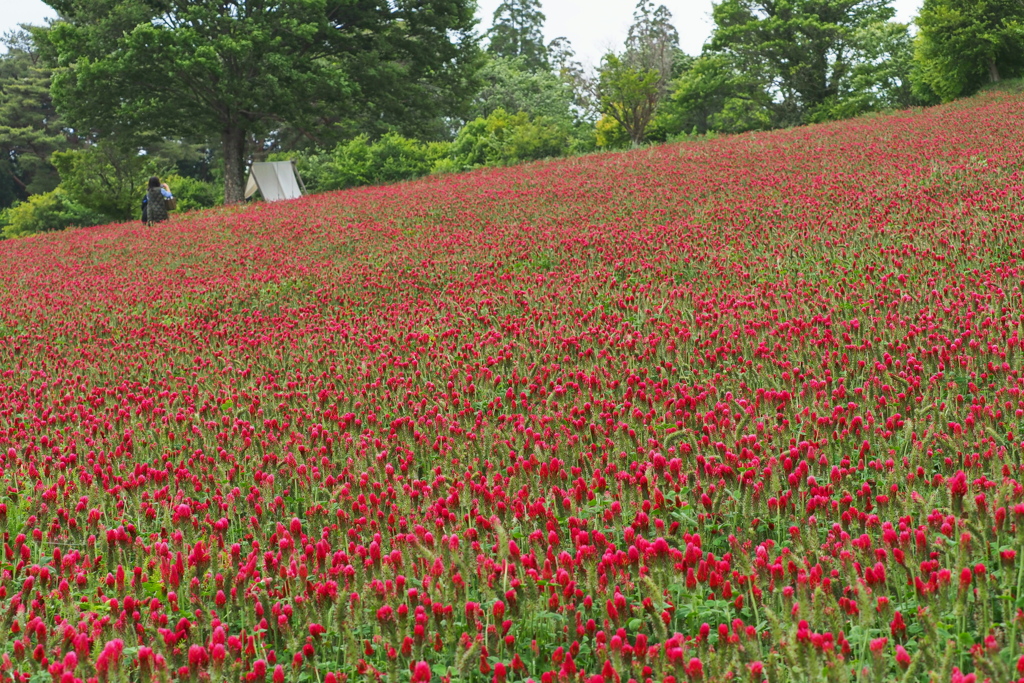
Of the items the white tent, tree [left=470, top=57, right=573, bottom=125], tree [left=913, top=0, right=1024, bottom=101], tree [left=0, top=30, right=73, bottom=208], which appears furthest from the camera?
tree [left=0, top=30, right=73, bottom=208]

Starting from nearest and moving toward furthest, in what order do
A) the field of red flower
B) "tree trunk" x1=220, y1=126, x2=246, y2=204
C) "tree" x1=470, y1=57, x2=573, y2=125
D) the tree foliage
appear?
the field of red flower, "tree trunk" x1=220, y1=126, x2=246, y2=204, the tree foliage, "tree" x1=470, y1=57, x2=573, y2=125

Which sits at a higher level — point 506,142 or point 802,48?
point 802,48

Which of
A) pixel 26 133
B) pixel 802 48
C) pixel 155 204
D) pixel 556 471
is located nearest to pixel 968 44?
pixel 802 48

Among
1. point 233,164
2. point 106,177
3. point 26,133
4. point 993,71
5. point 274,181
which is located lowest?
point 274,181

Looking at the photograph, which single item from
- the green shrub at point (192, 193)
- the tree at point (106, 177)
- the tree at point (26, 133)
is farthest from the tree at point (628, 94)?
the tree at point (26, 133)

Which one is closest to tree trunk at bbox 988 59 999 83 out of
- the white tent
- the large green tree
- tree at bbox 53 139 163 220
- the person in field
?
the large green tree

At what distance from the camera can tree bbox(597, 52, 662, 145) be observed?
3844cm

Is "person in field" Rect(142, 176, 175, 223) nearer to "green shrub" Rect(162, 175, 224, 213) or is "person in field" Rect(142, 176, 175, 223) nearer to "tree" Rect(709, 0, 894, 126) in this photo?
"green shrub" Rect(162, 175, 224, 213)

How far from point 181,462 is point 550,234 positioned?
364 inches

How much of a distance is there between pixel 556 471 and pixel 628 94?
37.3 m

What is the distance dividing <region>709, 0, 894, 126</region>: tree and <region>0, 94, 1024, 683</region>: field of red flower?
111ft

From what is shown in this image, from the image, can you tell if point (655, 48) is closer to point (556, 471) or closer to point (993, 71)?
point (993, 71)

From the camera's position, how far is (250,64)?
2948 cm

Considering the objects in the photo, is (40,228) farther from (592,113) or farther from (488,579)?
(488,579)
